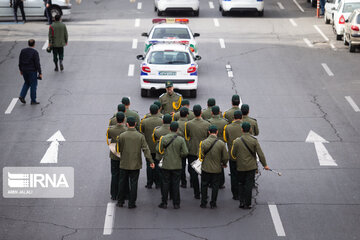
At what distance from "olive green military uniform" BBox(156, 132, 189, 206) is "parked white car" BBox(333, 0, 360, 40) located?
18.3 metres

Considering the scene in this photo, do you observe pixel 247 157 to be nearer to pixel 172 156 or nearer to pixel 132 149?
pixel 172 156

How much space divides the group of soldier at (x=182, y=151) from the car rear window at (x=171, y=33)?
1071 cm

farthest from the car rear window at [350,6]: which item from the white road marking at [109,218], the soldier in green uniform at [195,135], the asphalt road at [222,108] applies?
the white road marking at [109,218]

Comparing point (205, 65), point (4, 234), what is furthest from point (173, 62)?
point (4, 234)

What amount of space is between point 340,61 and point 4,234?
17.3 metres

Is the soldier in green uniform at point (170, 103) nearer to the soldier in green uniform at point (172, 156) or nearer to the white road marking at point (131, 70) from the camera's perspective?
the soldier in green uniform at point (172, 156)

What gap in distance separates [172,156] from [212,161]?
2.38 ft

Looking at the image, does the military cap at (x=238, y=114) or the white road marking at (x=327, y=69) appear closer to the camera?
the military cap at (x=238, y=114)

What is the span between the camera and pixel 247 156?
1313cm

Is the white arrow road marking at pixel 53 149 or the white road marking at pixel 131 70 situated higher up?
the white arrow road marking at pixel 53 149

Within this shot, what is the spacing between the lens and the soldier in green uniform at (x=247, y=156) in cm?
1305

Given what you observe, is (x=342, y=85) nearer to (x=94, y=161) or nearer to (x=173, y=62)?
(x=173, y=62)

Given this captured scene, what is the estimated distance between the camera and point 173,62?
2144 cm

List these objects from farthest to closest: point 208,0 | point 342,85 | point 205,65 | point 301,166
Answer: point 208,0 → point 205,65 → point 342,85 → point 301,166
